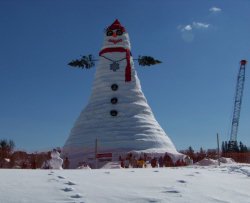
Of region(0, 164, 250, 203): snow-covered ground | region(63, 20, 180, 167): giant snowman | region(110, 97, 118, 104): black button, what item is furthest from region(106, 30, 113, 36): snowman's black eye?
region(0, 164, 250, 203): snow-covered ground

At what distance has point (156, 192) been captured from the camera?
27.7 feet

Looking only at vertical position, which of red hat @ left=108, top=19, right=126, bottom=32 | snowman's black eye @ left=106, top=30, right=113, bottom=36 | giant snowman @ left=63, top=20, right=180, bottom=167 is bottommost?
giant snowman @ left=63, top=20, right=180, bottom=167

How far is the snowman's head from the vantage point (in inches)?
1078

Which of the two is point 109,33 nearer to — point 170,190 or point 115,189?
point 170,190

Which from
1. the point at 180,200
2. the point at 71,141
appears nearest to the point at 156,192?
the point at 180,200

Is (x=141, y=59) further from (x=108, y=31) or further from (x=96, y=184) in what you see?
(x=96, y=184)

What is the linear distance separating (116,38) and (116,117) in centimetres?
564

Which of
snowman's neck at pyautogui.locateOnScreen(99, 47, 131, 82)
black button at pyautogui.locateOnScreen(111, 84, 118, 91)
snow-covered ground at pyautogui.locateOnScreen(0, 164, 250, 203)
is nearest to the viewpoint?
snow-covered ground at pyautogui.locateOnScreen(0, 164, 250, 203)

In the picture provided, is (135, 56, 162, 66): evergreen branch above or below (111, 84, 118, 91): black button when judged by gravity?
above

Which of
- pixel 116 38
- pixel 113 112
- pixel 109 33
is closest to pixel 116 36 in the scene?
pixel 116 38

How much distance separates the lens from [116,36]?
2752 centimetres

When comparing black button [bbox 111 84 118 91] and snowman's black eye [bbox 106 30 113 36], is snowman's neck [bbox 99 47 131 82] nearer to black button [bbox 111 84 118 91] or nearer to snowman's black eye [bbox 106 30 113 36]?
black button [bbox 111 84 118 91]

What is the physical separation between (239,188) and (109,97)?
16.7 metres

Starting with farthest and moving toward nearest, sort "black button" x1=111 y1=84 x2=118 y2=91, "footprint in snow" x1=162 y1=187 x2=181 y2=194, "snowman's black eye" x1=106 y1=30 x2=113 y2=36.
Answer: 1. "snowman's black eye" x1=106 y1=30 x2=113 y2=36
2. "black button" x1=111 y1=84 x2=118 y2=91
3. "footprint in snow" x1=162 y1=187 x2=181 y2=194
